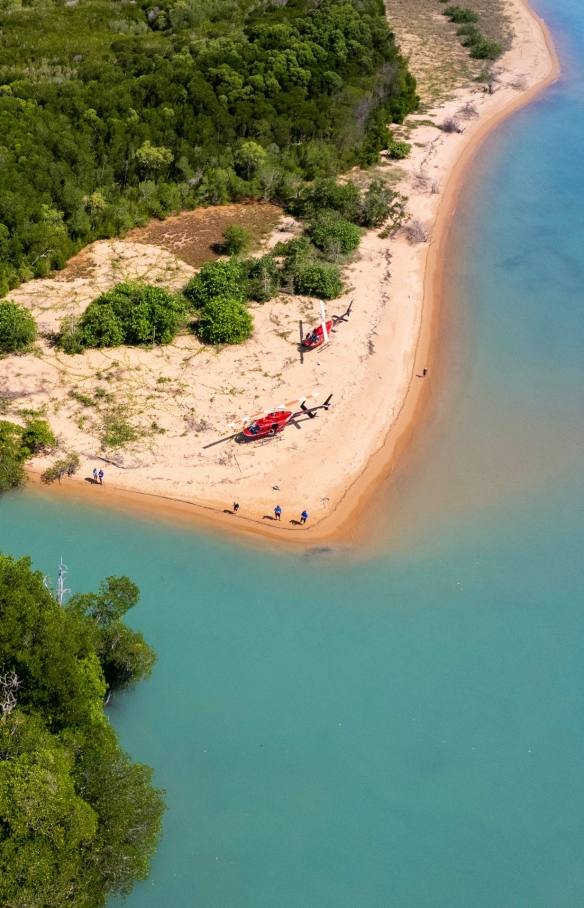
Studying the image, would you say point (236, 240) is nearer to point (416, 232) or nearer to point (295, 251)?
point (295, 251)

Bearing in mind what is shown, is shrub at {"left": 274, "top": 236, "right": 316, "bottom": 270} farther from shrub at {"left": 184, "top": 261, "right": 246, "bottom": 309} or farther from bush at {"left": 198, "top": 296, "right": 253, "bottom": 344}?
bush at {"left": 198, "top": 296, "right": 253, "bottom": 344}

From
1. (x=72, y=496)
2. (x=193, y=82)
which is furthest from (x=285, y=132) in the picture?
(x=72, y=496)

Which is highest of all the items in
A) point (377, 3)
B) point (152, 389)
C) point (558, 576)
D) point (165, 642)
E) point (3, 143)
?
point (377, 3)

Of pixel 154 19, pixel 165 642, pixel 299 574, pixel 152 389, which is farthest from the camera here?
pixel 154 19

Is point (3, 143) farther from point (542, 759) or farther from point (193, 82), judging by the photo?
point (542, 759)

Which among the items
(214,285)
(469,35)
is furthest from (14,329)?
(469,35)

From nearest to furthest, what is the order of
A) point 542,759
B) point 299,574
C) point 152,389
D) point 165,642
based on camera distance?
point 542,759 → point 165,642 → point 299,574 → point 152,389

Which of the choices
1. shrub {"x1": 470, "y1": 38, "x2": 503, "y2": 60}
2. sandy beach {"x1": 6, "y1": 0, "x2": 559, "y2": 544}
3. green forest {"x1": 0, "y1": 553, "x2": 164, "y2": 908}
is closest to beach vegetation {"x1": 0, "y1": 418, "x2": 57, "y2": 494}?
sandy beach {"x1": 6, "y1": 0, "x2": 559, "y2": 544}
